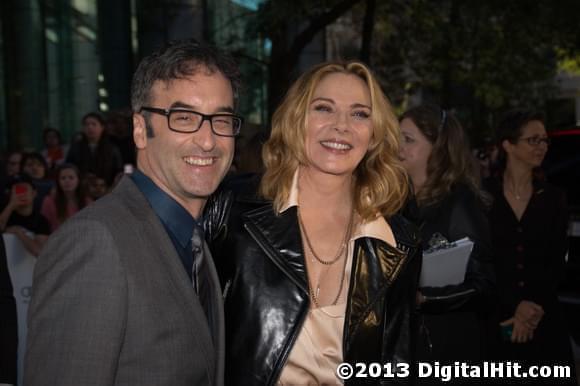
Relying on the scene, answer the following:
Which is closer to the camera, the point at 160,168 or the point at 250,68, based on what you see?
the point at 160,168

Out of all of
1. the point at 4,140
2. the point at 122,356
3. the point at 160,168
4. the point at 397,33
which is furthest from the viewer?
the point at 397,33

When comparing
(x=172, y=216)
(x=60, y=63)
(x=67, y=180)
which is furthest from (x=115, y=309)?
(x=60, y=63)

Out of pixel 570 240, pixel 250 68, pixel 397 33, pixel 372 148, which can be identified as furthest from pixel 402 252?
pixel 397 33

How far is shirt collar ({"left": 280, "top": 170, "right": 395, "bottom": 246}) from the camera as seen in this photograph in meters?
3.12

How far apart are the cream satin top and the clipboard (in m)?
0.91

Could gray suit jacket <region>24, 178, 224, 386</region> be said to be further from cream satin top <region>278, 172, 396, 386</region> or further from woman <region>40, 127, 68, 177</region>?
woman <region>40, 127, 68, 177</region>

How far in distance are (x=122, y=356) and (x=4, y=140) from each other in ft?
44.4

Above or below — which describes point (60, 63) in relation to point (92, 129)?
above

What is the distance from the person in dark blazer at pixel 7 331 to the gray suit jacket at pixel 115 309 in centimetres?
161

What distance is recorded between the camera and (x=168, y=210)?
7.46ft

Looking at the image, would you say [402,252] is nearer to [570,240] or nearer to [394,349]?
[394,349]

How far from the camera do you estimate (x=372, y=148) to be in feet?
11.4

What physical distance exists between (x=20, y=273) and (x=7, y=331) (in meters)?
2.62

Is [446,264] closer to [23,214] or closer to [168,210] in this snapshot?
[168,210]
